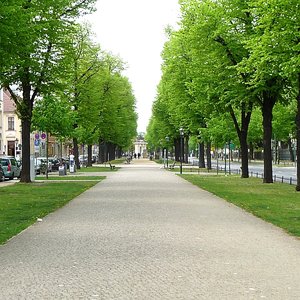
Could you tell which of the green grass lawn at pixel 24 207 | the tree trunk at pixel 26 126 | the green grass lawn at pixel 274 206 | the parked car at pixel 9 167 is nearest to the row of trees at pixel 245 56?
the green grass lawn at pixel 274 206

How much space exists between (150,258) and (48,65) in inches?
871

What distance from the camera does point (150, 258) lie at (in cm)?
940

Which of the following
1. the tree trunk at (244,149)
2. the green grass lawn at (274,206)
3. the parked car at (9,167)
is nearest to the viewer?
the green grass lawn at (274,206)

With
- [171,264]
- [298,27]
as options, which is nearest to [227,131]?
[298,27]

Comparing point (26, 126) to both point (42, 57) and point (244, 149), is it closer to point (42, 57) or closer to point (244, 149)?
point (42, 57)

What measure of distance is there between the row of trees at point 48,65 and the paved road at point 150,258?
20.9 feet

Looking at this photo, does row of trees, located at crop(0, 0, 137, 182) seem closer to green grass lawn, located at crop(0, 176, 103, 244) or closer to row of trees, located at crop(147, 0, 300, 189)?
green grass lawn, located at crop(0, 176, 103, 244)

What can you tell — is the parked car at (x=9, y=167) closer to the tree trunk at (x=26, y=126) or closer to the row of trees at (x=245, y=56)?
the tree trunk at (x=26, y=126)

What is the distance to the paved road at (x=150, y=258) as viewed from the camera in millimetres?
7156

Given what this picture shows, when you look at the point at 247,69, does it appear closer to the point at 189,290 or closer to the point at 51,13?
the point at 51,13

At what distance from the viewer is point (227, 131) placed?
49031 mm

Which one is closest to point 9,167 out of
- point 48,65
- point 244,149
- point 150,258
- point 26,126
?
point 26,126

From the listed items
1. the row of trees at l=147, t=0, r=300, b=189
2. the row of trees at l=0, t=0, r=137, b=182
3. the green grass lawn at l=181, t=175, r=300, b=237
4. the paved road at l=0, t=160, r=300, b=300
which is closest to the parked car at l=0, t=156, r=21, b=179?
the row of trees at l=0, t=0, r=137, b=182

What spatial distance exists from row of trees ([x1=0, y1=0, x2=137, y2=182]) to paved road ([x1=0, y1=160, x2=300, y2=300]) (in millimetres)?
6362
